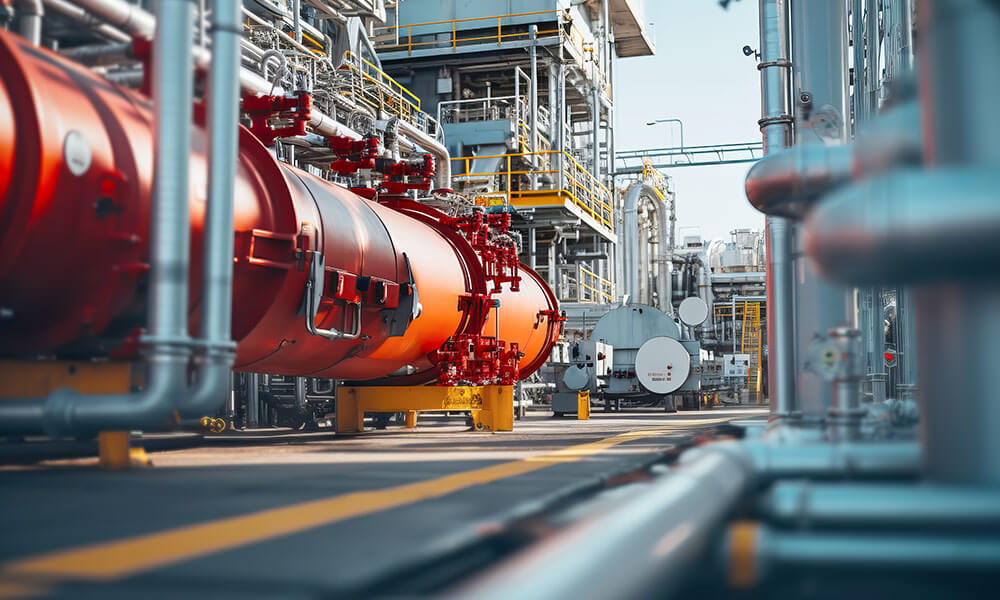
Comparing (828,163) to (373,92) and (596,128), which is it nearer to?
(373,92)

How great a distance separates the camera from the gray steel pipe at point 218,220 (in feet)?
15.1

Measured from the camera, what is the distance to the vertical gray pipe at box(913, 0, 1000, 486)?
265cm

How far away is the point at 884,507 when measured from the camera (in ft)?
8.80

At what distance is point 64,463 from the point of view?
5547mm

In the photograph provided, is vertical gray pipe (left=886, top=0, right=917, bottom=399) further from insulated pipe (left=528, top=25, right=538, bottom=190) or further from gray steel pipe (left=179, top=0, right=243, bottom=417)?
gray steel pipe (left=179, top=0, right=243, bottom=417)

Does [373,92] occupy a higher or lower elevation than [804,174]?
higher

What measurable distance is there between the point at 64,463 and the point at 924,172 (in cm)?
484

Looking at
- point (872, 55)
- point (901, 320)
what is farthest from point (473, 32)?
point (901, 320)

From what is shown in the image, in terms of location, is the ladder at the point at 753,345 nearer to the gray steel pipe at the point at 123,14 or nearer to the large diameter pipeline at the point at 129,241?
the large diameter pipeline at the point at 129,241

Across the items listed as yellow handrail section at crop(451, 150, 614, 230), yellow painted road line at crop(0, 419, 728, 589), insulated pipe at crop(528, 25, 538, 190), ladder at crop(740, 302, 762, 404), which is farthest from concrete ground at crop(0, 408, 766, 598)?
ladder at crop(740, 302, 762, 404)

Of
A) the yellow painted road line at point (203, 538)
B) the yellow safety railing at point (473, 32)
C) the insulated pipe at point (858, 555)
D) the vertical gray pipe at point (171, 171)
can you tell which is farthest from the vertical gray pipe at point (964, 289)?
the yellow safety railing at point (473, 32)

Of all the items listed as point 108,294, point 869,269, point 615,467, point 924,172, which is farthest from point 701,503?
point 108,294

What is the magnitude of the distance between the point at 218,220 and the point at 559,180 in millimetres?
17817

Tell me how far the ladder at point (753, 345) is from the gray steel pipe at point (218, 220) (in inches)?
902
